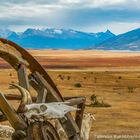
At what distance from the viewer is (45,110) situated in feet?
25.9

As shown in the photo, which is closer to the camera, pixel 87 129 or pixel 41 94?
pixel 41 94

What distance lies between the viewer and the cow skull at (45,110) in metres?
7.53

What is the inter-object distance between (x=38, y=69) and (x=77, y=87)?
37.2 meters

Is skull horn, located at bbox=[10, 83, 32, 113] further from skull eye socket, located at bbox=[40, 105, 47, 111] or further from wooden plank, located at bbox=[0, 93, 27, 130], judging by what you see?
skull eye socket, located at bbox=[40, 105, 47, 111]

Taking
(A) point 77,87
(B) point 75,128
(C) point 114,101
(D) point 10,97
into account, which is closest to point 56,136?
(B) point 75,128

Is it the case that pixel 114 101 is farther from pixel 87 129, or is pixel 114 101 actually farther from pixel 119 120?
pixel 87 129

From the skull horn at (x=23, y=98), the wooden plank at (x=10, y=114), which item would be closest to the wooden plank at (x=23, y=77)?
the skull horn at (x=23, y=98)

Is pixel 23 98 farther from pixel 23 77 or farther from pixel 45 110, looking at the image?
pixel 23 77

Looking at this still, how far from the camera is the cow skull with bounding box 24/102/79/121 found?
753 centimetres

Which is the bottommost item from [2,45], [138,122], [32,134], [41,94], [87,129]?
[138,122]

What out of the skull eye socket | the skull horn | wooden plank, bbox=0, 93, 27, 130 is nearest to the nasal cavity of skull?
the skull eye socket

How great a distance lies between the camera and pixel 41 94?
8820 millimetres

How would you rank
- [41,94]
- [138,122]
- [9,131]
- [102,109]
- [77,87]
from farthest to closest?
[77,87] → [102,109] → [138,122] → [9,131] → [41,94]

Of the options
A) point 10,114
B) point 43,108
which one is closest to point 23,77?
point 43,108
